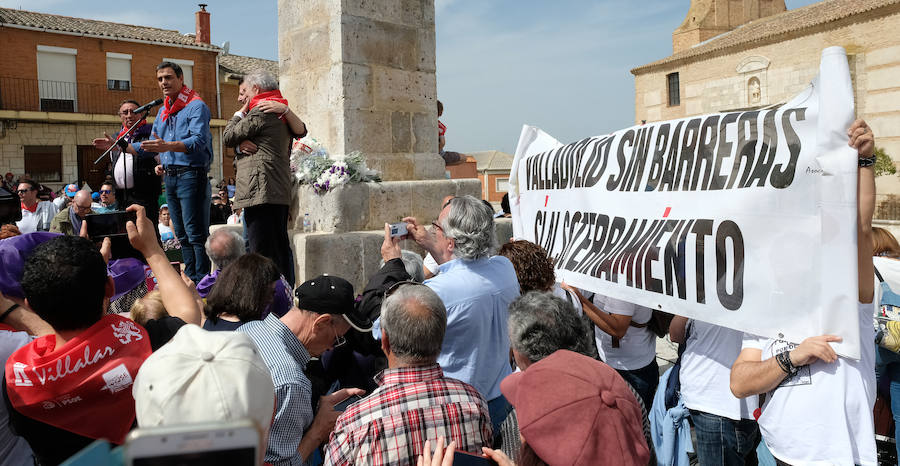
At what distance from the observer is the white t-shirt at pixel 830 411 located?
204 centimetres

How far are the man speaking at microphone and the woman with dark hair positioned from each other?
319 cm

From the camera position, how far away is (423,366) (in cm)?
206

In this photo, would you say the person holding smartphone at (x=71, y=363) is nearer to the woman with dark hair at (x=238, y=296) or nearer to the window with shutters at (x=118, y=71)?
the woman with dark hair at (x=238, y=296)

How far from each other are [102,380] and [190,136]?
145 inches

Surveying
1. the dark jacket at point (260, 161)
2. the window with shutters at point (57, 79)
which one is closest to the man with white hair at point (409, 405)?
the dark jacket at point (260, 161)

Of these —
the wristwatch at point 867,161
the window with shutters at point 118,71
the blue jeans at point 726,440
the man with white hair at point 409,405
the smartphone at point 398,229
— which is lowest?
the blue jeans at point 726,440

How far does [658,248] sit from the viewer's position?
9.04ft

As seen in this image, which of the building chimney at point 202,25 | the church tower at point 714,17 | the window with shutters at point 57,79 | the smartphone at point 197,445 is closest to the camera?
the smartphone at point 197,445

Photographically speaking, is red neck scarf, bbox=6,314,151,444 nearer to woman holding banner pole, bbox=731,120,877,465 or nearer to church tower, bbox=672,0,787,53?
woman holding banner pole, bbox=731,120,877,465

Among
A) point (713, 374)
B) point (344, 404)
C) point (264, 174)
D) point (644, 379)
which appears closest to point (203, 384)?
point (344, 404)

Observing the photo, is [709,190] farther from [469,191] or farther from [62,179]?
[62,179]

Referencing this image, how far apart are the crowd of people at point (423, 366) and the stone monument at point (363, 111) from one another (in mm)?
1960

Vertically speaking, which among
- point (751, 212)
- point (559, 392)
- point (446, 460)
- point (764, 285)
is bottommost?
point (446, 460)

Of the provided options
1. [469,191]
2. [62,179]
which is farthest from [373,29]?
[62,179]
